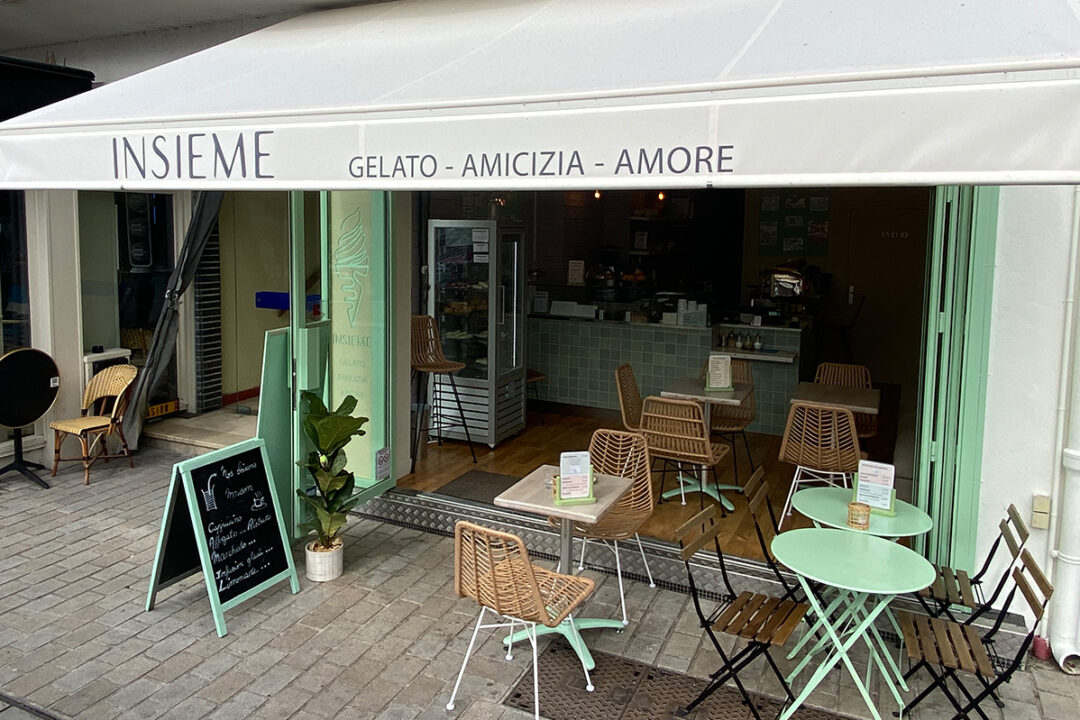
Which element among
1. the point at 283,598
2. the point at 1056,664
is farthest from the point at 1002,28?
the point at 283,598

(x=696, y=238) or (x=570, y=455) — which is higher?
(x=696, y=238)

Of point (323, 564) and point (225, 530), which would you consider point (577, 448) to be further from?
point (225, 530)

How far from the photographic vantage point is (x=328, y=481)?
18.2ft

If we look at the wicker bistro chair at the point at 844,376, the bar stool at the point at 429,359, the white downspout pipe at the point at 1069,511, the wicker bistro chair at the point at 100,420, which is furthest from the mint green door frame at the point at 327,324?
the white downspout pipe at the point at 1069,511

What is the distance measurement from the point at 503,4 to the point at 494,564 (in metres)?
3.18

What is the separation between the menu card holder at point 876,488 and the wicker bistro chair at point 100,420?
614cm

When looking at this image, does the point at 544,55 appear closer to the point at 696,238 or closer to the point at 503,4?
the point at 503,4

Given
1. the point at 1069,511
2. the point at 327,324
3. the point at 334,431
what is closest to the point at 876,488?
the point at 1069,511

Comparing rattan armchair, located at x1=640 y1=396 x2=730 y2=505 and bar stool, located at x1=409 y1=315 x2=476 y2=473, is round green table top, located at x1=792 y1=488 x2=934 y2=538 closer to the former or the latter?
rattan armchair, located at x1=640 y1=396 x2=730 y2=505

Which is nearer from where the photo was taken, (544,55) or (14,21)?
(544,55)

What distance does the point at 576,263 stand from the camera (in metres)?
10.5

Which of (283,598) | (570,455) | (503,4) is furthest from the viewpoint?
(283,598)

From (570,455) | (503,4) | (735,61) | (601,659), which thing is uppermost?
(503,4)

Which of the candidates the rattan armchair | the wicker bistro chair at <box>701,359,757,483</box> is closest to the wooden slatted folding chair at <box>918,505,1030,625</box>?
the rattan armchair
